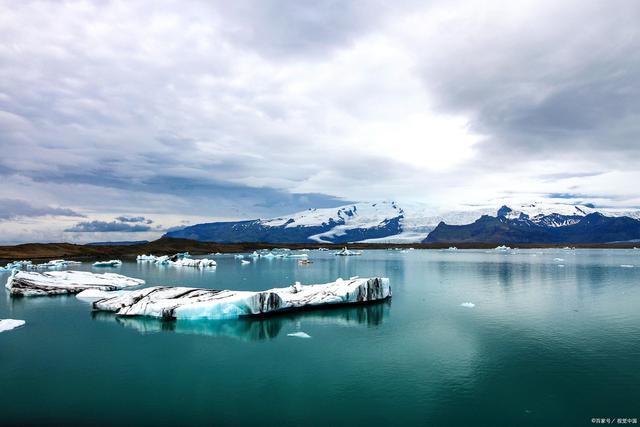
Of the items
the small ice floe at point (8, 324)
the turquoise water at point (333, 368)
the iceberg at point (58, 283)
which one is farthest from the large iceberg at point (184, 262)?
the small ice floe at point (8, 324)

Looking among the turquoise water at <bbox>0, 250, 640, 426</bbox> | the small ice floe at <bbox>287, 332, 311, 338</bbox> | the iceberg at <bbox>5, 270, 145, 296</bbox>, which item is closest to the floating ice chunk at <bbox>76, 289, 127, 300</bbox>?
the iceberg at <bbox>5, 270, 145, 296</bbox>

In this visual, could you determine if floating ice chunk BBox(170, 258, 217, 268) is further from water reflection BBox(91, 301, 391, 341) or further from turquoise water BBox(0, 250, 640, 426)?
water reflection BBox(91, 301, 391, 341)

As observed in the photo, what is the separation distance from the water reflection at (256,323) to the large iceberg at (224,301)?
1.27 feet

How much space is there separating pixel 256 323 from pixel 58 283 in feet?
73.2

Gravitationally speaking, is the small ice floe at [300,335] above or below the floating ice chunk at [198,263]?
below

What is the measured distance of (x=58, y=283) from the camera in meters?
35.5

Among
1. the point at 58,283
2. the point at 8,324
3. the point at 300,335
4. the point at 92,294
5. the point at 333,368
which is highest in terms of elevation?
the point at 58,283

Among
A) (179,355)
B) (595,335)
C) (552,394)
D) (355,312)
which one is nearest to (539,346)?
(595,335)

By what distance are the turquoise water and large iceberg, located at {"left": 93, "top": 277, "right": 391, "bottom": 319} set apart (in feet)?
2.21

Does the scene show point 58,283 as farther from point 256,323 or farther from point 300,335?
point 300,335

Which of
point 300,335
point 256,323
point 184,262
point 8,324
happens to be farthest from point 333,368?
point 184,262

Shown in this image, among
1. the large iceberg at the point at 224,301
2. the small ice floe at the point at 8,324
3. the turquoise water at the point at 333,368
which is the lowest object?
the turquoise water at the point at 333,368

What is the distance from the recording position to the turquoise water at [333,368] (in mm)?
11414

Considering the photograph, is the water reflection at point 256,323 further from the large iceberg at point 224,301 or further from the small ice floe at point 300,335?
the small ice floe at point 300,335
